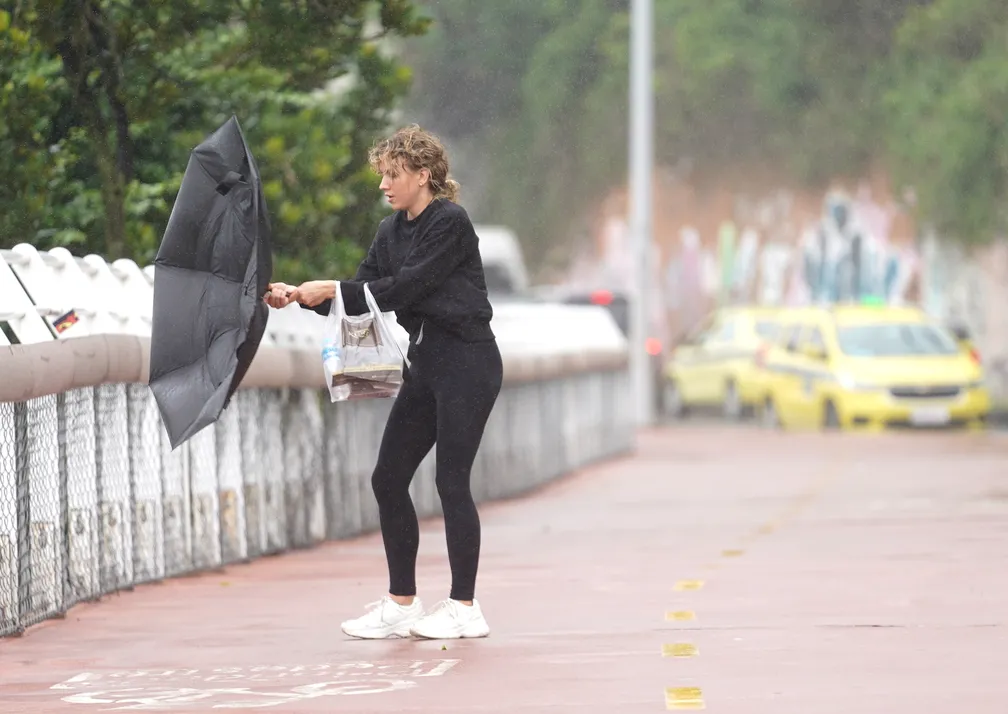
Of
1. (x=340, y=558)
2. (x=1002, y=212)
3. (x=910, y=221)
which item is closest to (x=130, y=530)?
(x=340, y=558)

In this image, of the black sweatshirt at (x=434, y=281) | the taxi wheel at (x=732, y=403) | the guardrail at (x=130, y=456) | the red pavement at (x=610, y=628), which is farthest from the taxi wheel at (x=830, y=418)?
the black sweatshirt at (x=434, y=281)

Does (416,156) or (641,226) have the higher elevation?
(641,226)

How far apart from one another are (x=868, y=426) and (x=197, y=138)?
16.0 metres

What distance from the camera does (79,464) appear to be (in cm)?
1177

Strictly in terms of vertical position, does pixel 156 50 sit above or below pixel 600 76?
below

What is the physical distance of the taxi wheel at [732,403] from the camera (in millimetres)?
36969

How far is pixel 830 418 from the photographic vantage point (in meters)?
32.2

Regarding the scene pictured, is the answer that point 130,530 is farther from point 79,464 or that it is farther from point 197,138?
point 197,138

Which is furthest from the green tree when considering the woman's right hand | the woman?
the woman's right hand

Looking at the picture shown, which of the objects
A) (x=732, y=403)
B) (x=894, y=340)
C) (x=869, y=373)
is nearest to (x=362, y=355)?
(x=869, y=373)

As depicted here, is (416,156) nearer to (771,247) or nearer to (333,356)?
(333,356)

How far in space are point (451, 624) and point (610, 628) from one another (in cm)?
71

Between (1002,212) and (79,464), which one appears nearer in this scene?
(79,464)

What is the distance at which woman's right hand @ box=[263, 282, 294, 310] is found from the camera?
33.5ft
